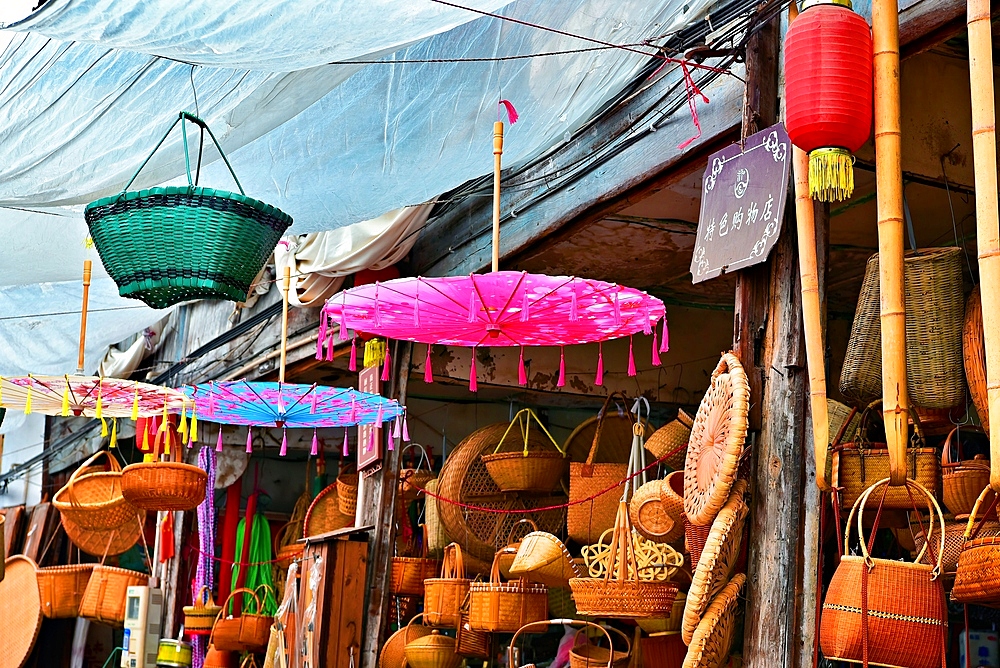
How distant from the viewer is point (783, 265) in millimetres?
4125

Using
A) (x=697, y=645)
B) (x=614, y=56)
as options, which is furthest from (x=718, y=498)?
(x=614, y=56)

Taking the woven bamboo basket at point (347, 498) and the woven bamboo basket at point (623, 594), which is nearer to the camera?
the woven bamboo basket at point (623, 594)

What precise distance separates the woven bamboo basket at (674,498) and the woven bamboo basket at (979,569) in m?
1.23

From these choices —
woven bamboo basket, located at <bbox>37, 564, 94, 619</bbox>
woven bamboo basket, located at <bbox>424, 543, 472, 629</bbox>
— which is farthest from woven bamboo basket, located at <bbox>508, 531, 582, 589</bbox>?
woven bamboo basket, located at <bbox>37, 564, 94, 619</bbox>

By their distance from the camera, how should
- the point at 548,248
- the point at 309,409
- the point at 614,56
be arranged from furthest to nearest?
the point at 309,409 → the point at 548,248 → the point at 614,56

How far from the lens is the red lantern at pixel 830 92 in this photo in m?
3.39

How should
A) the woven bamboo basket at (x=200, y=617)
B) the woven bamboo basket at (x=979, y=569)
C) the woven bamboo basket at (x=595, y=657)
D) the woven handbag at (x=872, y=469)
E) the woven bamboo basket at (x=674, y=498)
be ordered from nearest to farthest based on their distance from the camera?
1. the woven bamboo basket at (x=979, y=569)
2. the woven handbag at (x=872, y=469)
3. the woven bamboo basket at (x=674, y=498)
4. the woven bamboo basket at (x=595, y=657)
5. the woven bamboo basket at (x=200, y=617)

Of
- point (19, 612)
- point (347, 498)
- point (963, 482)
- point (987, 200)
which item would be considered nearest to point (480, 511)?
point (347, 498)

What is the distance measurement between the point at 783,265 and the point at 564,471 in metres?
3.06

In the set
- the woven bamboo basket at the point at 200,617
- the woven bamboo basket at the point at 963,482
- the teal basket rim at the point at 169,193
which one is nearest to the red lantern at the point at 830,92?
the woven bamboo basket at the point at 963,482

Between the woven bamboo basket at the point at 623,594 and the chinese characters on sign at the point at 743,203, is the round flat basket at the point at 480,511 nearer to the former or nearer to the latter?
the woven bamboo basket at the point at 623,594

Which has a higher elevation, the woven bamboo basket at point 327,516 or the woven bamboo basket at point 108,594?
A: the woven bamboo basket at point 327,516

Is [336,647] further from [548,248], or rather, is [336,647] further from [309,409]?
[548,248]

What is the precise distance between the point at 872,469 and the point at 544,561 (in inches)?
74.8
